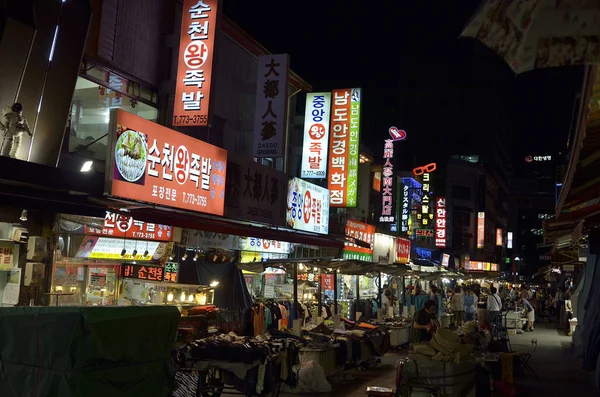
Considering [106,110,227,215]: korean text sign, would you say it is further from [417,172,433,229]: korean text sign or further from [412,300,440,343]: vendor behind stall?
[417,172,433,229]: korean text sign

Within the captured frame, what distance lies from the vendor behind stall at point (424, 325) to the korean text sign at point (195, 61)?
835cm

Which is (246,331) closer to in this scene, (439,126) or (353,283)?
(353,283)

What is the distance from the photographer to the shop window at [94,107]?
47.1ft

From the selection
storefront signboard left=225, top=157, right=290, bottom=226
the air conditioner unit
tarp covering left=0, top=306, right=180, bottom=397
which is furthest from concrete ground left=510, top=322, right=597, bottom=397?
tarp covering left=0, top=306, right=180, bottom=397

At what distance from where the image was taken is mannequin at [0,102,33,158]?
11266 millimetres

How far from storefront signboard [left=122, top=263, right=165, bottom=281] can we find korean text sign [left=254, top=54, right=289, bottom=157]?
4.57 m

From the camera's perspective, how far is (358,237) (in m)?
30.2

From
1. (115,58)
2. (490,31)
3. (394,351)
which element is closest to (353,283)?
(394,351)

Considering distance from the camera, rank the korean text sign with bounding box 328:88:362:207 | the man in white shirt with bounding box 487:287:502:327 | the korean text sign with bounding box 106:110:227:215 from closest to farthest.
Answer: the korean text sign with bounding box 106:110:227:215 < the korean text sign with bounding box 328:88:362:207 < the man in white shirt with bounding box 487:287:502:327

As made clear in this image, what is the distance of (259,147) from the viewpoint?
18.9 m

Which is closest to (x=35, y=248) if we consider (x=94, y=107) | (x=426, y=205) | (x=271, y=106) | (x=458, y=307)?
(x=94, y=107)

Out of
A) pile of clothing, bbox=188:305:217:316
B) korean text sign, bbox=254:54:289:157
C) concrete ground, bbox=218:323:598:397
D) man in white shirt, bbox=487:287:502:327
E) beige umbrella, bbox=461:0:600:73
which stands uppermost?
korean text sign, bbox=254:54:289:157

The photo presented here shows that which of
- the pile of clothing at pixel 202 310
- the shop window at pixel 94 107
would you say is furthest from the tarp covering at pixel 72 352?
the pile of clothing at pixel 202 310

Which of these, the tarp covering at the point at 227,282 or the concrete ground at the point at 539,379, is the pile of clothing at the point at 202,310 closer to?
the tarp covering at the point at 227,282
